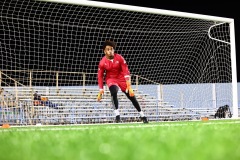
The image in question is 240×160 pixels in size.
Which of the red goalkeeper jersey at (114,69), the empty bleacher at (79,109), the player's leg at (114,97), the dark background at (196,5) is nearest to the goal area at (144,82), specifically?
the empty bleacher at (79,109)

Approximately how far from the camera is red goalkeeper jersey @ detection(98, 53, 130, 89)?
774cm

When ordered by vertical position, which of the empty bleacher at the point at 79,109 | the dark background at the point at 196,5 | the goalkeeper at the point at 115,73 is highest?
the dark background at the point at 196,5

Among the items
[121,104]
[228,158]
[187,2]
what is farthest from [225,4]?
[228,158]

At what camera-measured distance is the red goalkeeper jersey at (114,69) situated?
305 inches

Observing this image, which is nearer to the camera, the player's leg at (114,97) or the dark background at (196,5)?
the player's leg at (114,97)

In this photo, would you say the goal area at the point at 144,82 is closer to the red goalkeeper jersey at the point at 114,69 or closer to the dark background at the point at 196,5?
the red goalkeeper jersey at the point at 114,69

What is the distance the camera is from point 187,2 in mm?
16938

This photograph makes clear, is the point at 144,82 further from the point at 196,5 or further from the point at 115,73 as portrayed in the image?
the point at 115,73

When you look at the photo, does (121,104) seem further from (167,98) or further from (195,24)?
(195,24)

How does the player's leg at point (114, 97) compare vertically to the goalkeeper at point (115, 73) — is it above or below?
below

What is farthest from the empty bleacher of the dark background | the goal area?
the dark background

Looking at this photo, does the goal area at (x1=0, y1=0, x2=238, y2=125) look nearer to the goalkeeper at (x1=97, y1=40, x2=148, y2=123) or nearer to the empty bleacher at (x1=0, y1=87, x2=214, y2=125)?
the empty bleacher at (x1=0, y1=87, x2=214, y2=125)

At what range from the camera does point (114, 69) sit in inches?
308

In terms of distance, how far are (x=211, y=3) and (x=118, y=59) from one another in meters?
10.7
